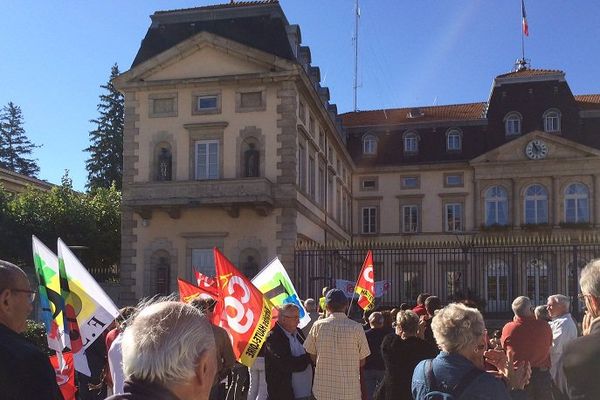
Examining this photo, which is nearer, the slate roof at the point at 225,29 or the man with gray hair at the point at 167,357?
the man with gray hair at the point at 167,357

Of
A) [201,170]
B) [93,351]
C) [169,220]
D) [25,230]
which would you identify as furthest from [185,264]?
[93,351]

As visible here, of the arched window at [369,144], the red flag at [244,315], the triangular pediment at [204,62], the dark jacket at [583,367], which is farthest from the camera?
the arched window at [369,144]

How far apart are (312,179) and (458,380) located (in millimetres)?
25615

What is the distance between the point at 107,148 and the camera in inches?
2041

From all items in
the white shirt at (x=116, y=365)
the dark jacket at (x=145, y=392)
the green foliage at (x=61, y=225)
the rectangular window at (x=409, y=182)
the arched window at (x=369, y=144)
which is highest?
the arched window at (x=369, y=144)

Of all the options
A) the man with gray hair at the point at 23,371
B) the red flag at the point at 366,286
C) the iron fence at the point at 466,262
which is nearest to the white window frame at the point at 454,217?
the iron fence at the point at 466,262

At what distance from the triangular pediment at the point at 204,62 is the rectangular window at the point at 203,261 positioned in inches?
263

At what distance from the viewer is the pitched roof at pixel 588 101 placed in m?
41.0

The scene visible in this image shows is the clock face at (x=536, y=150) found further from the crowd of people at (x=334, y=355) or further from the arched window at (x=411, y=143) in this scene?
the crowd of people at (x=334, y=355)

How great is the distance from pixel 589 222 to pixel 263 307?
34800 mm

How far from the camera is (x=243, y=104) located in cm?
2572

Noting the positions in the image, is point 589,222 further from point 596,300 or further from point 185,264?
point 596,300

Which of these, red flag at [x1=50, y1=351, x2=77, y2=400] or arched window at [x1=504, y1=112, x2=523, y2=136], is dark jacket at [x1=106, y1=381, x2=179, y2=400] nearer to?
red flag at [x1=50, y1=351, x2=77, y2=400]

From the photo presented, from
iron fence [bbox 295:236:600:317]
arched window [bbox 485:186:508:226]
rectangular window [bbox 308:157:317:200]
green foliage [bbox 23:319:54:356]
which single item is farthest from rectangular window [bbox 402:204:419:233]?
green foliage [bbox 23:319:54:356]
